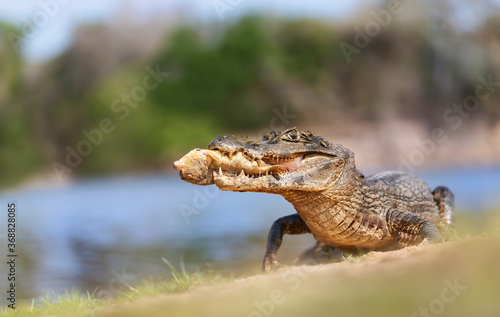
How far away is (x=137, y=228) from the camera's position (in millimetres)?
13500

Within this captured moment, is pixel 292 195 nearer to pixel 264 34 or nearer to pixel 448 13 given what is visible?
pixel 448 13

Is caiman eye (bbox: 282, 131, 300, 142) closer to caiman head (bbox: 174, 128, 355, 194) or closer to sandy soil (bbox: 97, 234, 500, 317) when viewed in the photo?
caiman head (bbox: 174, 128, 355, 194)

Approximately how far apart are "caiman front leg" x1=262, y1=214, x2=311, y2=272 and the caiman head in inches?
33.5

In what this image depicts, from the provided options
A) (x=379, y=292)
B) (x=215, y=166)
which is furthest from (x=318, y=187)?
(x=379, y=292)

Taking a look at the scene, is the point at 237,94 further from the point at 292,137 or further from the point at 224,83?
the point at 292,137

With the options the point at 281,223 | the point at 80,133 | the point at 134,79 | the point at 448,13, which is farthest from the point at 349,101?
the point at 281,223

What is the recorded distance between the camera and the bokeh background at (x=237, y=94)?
89.1 ft

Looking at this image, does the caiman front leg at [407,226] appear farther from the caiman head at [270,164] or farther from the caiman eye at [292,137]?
the caiman eye at [292,137]

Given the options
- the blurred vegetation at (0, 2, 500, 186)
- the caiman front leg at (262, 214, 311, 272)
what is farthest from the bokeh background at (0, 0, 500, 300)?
the caiman front leg at (262, 214, 311, 272)

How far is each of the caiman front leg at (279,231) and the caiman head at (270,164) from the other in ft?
2.79

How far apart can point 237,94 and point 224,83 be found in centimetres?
113

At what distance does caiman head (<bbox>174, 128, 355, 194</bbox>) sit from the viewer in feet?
14.1

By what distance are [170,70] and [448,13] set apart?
15856mm

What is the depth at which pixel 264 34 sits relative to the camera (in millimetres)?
36219
